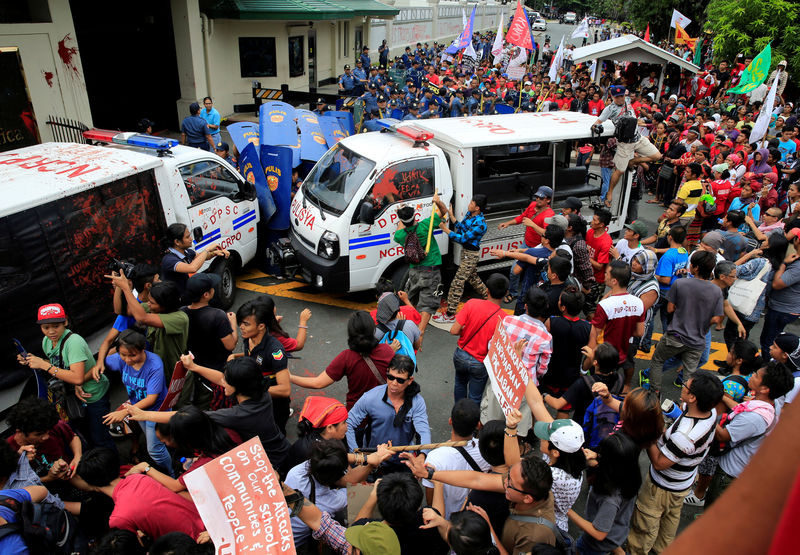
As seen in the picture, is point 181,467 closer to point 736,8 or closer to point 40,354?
point 40,354

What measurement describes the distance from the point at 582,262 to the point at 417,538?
13.2ft

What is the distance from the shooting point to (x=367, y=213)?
6547mm

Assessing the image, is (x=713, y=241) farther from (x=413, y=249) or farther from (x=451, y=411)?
(x=451, y=411)

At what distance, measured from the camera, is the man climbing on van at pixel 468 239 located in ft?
21.2

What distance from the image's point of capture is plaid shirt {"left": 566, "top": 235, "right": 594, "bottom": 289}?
6.00 m

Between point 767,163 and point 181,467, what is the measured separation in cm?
1003

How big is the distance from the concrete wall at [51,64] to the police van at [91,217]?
5.05 m

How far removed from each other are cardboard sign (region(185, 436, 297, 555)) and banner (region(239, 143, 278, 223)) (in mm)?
5710

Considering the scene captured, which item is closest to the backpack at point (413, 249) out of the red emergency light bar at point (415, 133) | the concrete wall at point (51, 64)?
the red emergency light bar at point (415, 133)

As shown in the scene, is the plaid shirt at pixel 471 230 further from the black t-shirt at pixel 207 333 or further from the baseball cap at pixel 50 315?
the baseball cap at pixel 50 315

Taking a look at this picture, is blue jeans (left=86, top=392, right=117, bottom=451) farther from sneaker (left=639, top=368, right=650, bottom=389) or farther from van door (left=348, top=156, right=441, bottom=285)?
sneaker (left=639, top=368, right=650, bottom=389)

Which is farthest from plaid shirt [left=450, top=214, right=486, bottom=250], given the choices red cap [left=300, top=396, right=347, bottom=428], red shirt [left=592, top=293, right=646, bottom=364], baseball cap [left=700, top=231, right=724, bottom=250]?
red cap [left=300, top=396, right=347, bottom=428]

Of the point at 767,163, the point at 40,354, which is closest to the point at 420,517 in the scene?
the point at 40,354

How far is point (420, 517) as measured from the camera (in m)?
2.81
